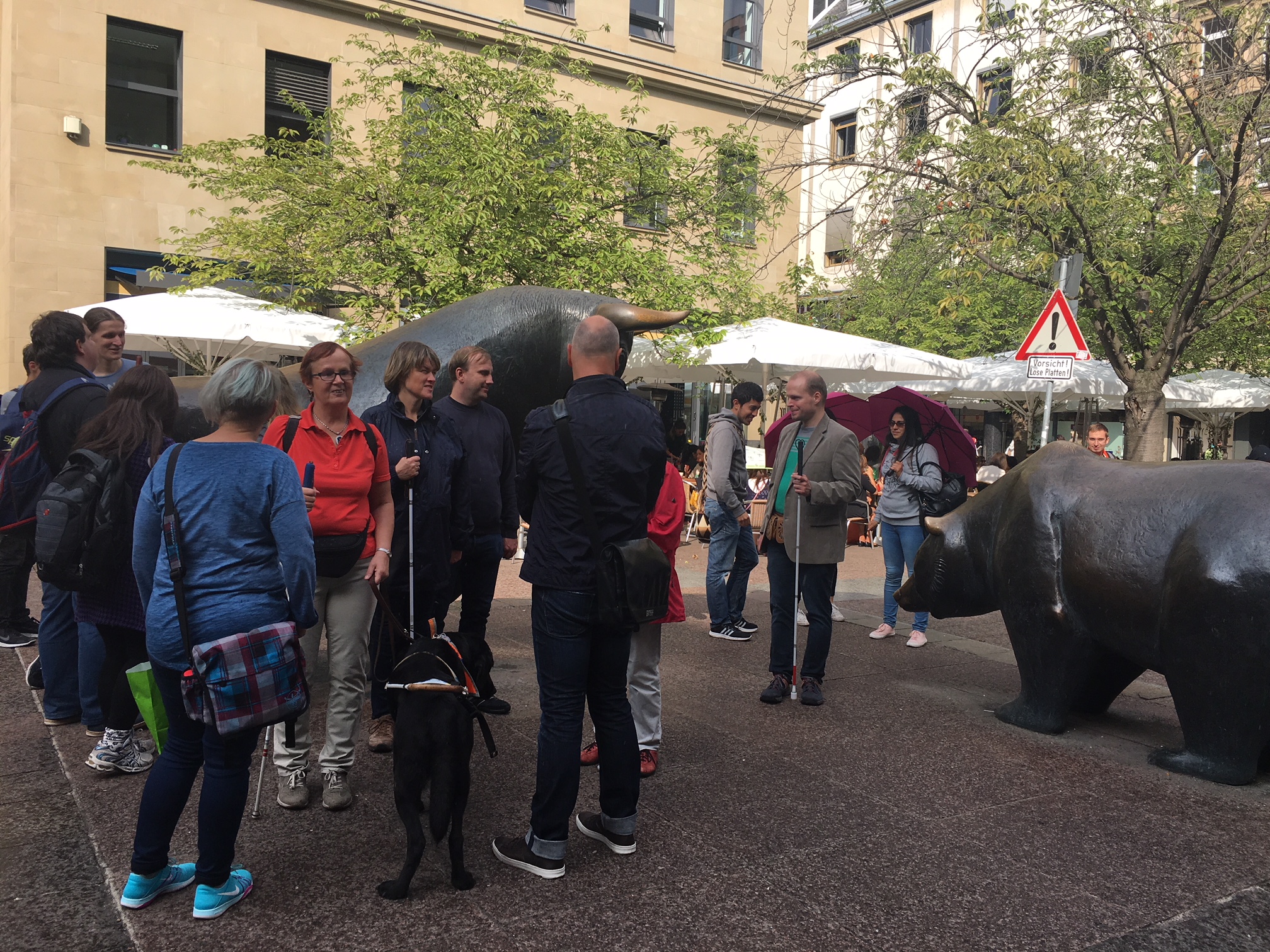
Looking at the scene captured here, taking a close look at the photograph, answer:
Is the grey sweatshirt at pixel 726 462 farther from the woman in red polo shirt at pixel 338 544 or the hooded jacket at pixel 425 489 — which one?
the woman in red polo shirt at pixel 338 544

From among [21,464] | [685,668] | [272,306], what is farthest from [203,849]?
[272,306]

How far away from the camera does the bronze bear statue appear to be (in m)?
4.32

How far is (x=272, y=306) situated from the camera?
36.8 feet

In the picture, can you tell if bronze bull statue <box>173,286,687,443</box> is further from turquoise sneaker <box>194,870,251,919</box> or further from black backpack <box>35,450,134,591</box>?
turquoise sneaker <box>194,870,251,919</box>

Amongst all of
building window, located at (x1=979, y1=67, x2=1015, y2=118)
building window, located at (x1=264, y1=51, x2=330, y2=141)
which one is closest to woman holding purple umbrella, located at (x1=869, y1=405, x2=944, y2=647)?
building window, located at (x1=979, y1=67, x2=1015, y2=118)

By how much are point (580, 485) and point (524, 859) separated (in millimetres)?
1322

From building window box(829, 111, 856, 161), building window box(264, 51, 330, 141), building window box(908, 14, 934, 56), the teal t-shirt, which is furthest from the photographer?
building window box(908, 14, 934, 56)

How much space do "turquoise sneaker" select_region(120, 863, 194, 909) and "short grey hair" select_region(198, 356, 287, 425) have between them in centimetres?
145

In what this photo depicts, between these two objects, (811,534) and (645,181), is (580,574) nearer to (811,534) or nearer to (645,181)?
(811,534)

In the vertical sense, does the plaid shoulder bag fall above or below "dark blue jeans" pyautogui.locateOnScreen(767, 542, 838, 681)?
above

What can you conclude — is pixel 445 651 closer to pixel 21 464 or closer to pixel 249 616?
pixel 249 616

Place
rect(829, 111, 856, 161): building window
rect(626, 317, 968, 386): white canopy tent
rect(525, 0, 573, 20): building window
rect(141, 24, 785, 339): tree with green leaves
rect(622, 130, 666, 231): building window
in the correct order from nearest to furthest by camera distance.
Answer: rect(141, 24, 785, 339): tree with green leaves → rect(626, 317, 968, 386): white canopy tent → rect(622, 130, 666, 231): building window → rect(525, 0, 573, 20): building window → rect(829, 111, 856, 161): building window

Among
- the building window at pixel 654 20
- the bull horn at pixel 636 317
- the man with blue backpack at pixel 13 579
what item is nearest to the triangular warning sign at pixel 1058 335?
the bull horn at pixel 636 317

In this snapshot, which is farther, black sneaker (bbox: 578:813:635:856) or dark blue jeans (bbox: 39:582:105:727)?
dark blue jeans (bbox: 39:582:105:727)
